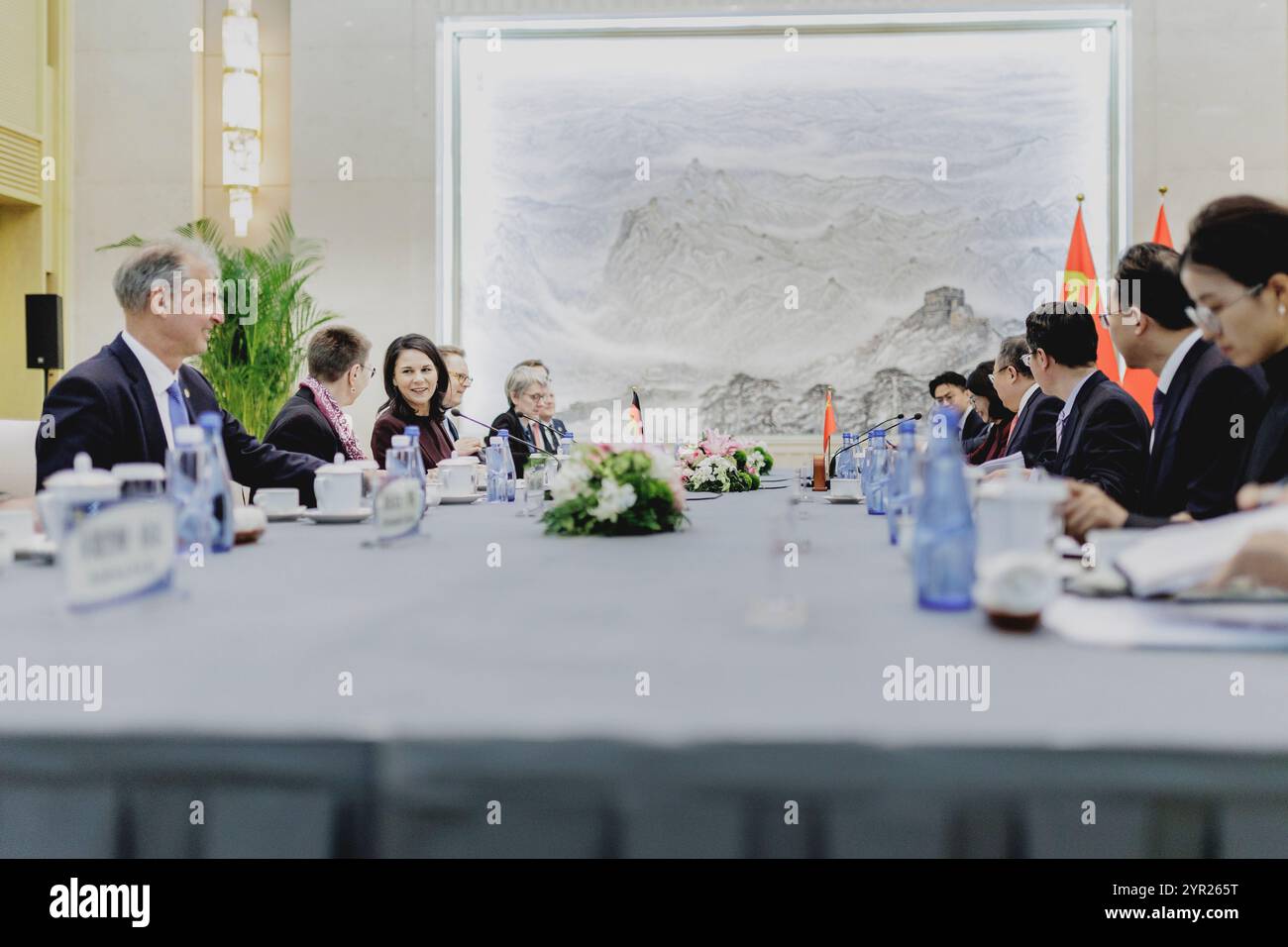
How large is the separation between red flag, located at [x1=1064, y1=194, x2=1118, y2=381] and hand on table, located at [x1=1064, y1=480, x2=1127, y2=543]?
458 centimetres

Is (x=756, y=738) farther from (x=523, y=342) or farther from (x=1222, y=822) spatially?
(x=523, y=342)

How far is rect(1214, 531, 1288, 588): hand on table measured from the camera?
944 mm

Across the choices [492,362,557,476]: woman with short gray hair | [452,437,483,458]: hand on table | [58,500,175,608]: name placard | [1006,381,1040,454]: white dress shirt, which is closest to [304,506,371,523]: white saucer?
[58,500,175,608]: name placard

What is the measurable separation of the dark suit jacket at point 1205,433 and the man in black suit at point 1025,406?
97 cm

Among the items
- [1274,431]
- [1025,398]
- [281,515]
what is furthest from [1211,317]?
[1025,398]

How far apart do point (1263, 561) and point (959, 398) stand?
4.98 meters

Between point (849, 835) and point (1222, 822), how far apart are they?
0.26 meters

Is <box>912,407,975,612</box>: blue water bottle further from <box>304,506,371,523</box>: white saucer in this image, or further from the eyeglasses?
<box>304,506,371,523</box>: white saucer

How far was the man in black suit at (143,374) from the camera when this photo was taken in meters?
2.09

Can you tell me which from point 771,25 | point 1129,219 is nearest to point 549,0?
point 771,25

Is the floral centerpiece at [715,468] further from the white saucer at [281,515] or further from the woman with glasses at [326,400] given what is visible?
the white saucer at [281,515]

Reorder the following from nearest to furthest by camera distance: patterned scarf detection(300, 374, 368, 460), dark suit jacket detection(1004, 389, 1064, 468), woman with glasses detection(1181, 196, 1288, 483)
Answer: woman with glasses detection(1181, 196, 1288, 483)
patterned scarf detection(300, 374, 368, 460)
dark suit jacket detection(1004, 389, 1064, 468)

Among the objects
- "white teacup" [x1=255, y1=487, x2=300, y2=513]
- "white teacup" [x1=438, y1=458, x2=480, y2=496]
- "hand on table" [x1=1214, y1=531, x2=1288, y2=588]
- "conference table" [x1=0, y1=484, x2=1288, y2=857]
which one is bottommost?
"conference table" [x1=0, y1=484, x2=1288, y2=857]

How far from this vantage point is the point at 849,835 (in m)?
0.69
